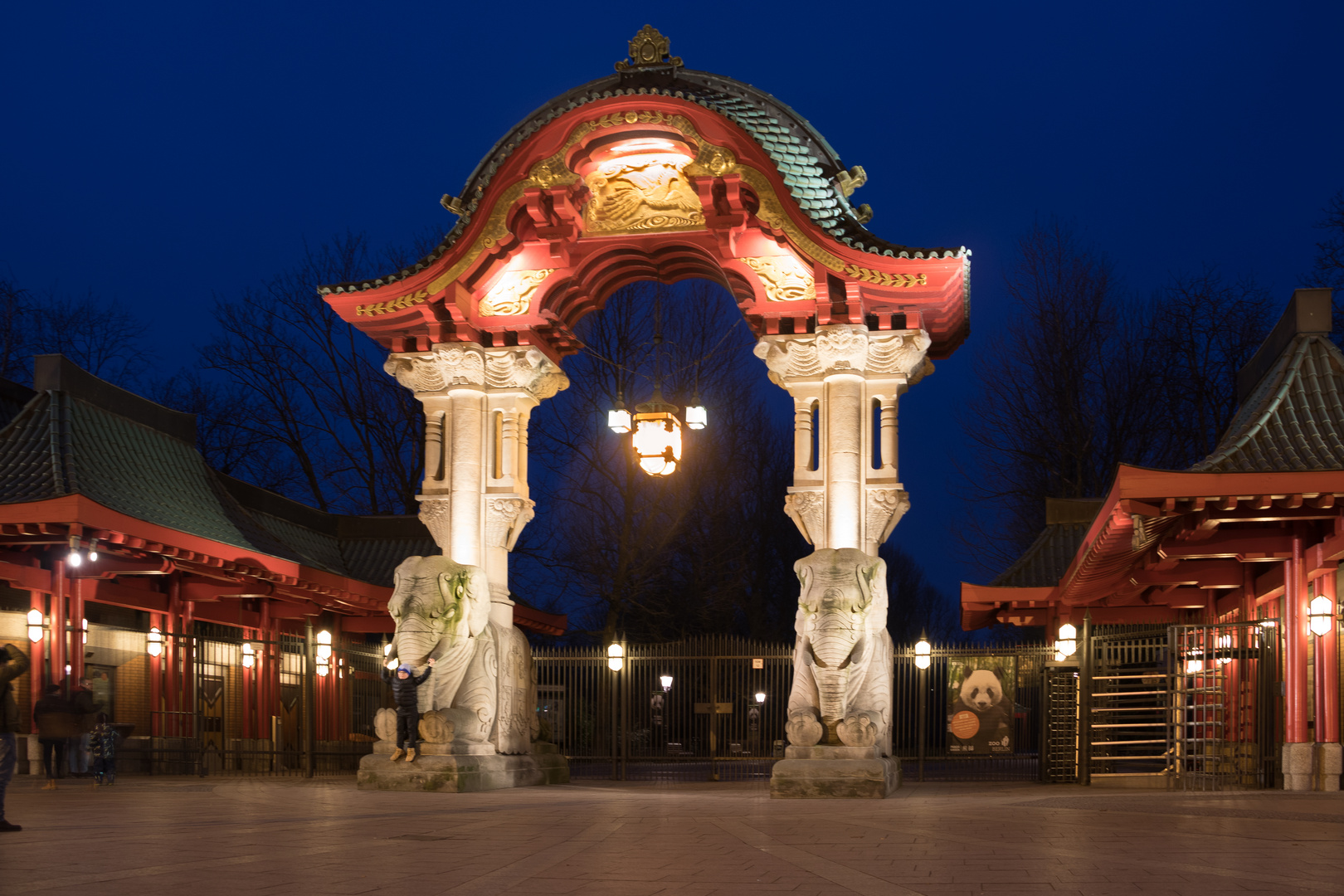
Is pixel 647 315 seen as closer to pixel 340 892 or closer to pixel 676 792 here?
pixel 676 792

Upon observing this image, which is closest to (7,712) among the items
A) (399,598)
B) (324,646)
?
(399,598)

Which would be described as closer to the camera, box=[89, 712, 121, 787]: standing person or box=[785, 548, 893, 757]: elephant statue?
box=[785, 548, 893, 757]: elephant statue

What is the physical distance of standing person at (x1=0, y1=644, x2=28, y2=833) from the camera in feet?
33.9

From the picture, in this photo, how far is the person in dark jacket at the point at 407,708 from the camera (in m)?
15.6

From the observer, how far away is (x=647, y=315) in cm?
3697

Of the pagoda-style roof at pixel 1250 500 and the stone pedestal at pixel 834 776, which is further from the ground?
the pagoda-style roof at pixel 1250 500

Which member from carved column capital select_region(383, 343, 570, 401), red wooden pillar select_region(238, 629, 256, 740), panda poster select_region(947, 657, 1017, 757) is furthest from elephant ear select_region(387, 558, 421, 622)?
panda poster select_region(947, 657, 1017, 757)

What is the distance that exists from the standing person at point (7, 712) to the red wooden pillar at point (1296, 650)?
13.1 meters

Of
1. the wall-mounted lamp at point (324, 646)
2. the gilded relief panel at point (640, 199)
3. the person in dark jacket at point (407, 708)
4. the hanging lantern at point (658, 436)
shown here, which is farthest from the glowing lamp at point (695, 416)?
the wall-mounted lamp at point (324, 646)

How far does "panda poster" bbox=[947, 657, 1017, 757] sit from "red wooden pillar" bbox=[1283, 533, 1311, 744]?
553 cm

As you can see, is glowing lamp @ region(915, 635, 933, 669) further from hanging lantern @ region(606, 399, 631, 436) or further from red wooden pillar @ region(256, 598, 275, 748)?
red wooden pillar @ region(256, 598, 275, 748)

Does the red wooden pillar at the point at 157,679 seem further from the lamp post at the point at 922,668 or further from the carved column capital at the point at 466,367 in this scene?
the lamp post at the point at 922,668

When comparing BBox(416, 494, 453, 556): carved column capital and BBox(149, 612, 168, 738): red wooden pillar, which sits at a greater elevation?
BBox(416, 494, 453, 556): carved column capital

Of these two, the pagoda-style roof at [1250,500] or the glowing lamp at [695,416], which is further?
the glowing lamp at [695,416]
